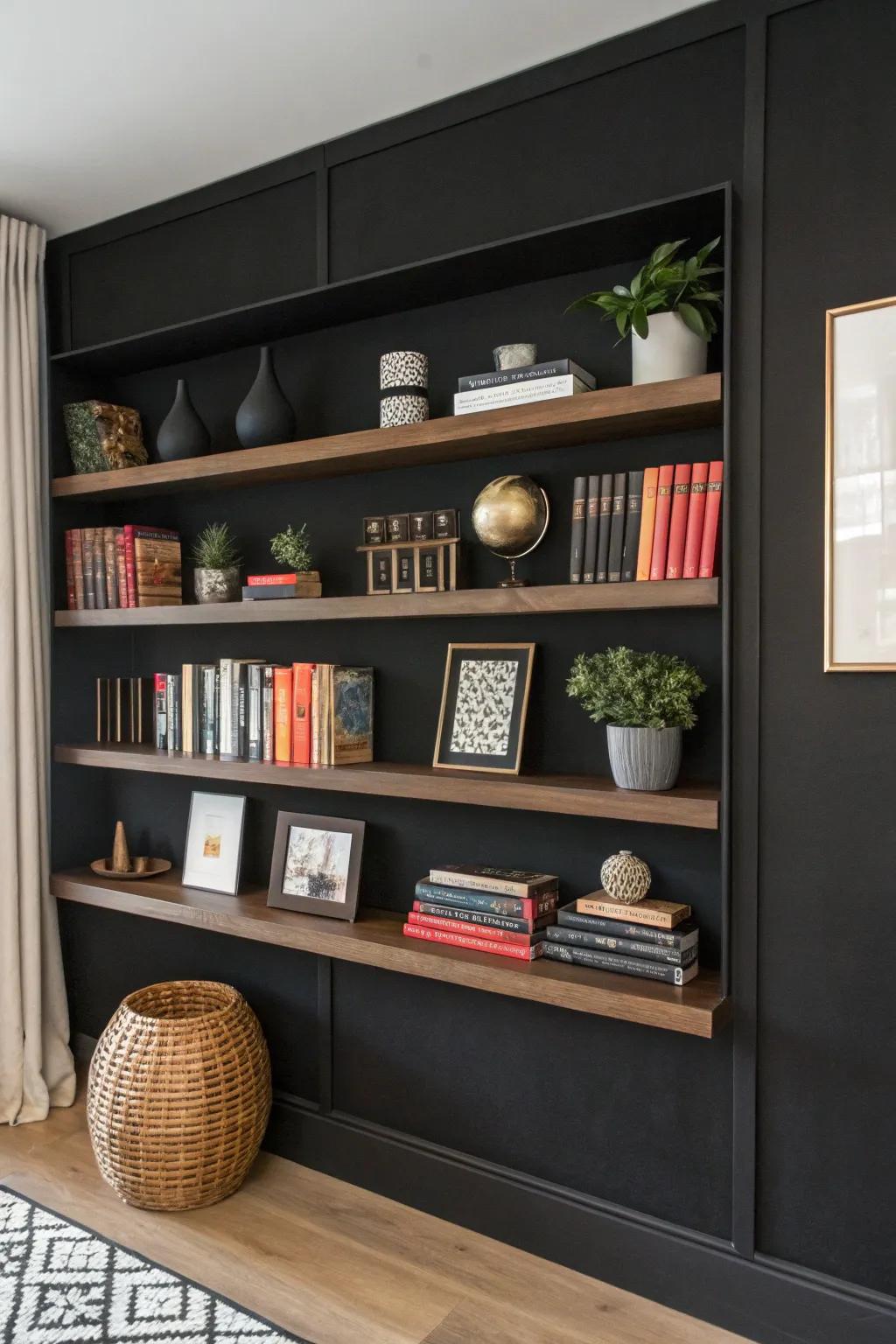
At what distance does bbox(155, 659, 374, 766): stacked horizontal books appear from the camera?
2365mm

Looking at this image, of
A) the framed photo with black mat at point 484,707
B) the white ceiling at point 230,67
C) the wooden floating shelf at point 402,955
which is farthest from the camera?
the framed photo with black mat at point 484,707

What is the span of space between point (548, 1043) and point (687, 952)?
0.44m

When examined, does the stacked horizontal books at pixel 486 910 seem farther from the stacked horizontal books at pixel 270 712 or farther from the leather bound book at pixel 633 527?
the leather bound book at pixel 633 527

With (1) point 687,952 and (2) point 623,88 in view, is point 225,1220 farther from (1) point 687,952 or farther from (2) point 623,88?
(2) point 623,88

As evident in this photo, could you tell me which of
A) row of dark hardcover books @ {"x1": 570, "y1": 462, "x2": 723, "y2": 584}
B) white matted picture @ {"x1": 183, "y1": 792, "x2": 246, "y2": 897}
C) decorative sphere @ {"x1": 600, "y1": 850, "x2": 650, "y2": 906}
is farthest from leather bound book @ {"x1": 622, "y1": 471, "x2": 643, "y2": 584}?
white matted picture @ {"x1": 183, "y1": 792, "x2": 246, "y2": 897}

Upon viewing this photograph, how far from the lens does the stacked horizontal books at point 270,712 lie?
2.37m

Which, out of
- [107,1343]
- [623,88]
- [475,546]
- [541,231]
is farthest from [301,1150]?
[623,88]

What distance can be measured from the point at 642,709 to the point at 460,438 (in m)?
0.69

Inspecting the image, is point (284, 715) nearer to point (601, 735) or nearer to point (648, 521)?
point (601, 735)

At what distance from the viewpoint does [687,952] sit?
192 centimetres

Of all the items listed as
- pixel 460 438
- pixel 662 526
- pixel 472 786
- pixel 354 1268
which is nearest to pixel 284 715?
pixel 472 786

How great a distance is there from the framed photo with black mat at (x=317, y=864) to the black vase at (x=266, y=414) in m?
0.96

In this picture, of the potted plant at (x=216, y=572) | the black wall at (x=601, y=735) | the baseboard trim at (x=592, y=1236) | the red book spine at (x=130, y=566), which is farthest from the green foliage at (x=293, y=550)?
the baseboard trim at (x=592, y=1236)

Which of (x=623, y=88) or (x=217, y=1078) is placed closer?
(x=623, y=88)
